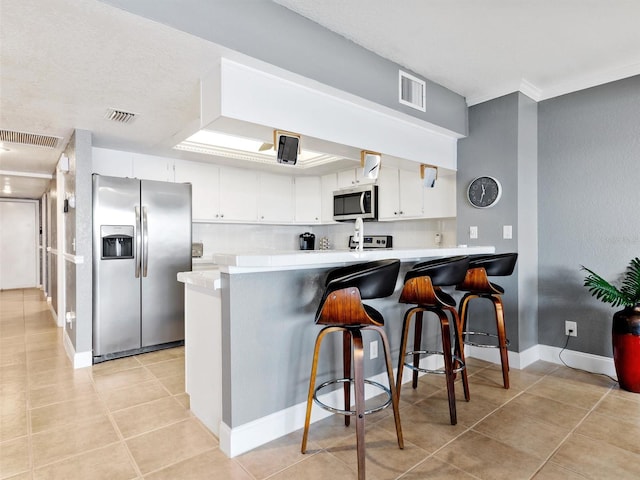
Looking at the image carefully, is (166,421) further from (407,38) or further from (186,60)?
(407,38)

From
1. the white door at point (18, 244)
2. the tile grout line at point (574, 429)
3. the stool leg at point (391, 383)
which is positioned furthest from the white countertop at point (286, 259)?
the white door at point (18, 244)

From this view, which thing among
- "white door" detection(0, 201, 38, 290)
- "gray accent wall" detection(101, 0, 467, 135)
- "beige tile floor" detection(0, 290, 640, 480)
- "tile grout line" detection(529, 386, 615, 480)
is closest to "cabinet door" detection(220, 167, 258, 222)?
"beige tile floor" detection(0, 290, 640, 480)

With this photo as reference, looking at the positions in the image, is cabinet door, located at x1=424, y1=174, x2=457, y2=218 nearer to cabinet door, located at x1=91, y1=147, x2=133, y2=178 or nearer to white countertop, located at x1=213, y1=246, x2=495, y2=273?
white countertop, located at x1=213, y1=246, x2=495, y2=273

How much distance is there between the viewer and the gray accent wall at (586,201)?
2.80 metres

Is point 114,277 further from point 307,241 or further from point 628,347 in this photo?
point 628,347

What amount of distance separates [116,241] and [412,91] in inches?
120

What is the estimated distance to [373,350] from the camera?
8.28ft

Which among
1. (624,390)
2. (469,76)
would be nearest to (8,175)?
(469,76)

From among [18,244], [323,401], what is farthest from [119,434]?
[18,244]

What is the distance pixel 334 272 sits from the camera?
207 cm

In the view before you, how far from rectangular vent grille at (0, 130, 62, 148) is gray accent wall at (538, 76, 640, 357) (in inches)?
186

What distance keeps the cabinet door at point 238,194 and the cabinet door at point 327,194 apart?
96cm

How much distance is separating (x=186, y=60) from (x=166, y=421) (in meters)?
2.15

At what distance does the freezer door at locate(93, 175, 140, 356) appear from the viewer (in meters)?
3.36
